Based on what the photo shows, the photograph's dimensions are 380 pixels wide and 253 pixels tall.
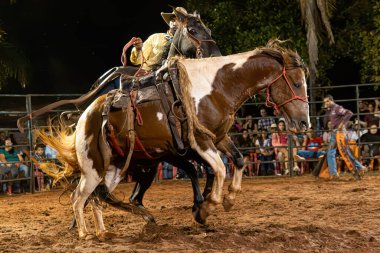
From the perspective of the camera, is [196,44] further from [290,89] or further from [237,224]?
[237,224]

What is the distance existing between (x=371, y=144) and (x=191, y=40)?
7.28 meters

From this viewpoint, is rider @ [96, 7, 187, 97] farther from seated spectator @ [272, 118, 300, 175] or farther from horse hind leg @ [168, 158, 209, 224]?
seated spectator @ [272, 118, 300, 175]

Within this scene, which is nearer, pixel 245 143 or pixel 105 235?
pixel 105 235

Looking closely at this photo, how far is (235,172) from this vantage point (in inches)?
265

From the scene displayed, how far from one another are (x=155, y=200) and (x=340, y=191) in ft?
9.39

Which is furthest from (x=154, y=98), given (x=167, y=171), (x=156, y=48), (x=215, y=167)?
(x=167, y=171)

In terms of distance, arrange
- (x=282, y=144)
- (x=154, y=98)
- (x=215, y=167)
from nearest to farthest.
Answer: (x=215, y=167), (x=154, y=98), (x=282, y=144)

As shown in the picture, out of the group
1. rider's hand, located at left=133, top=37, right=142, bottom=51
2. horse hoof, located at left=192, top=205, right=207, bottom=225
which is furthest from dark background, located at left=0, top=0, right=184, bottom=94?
horse hoof, located at left=192, top=205, right=207, bottom=225

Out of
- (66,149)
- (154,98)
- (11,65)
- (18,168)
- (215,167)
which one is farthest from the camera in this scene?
(11,65)

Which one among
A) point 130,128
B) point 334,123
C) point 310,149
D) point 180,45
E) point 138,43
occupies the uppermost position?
point 138,43

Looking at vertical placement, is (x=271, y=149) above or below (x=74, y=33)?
below

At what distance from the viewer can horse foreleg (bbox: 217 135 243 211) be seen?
6.59m

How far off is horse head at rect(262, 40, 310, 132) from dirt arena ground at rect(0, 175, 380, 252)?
3.58 feet

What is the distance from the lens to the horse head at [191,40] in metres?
7.42
